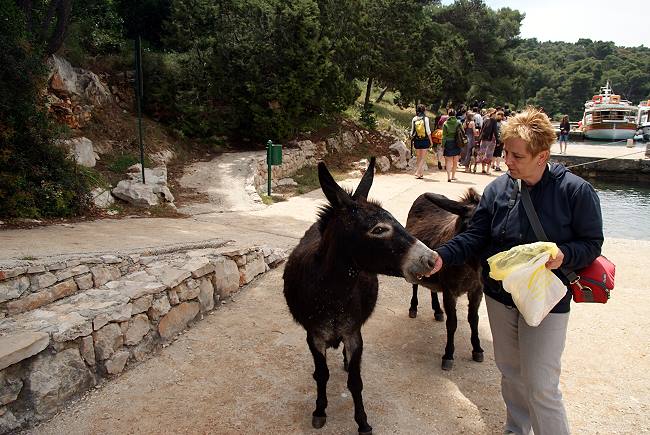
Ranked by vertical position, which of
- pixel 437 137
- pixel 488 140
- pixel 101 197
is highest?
pixel 437 137

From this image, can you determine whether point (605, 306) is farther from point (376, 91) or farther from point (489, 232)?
point (376, 91)

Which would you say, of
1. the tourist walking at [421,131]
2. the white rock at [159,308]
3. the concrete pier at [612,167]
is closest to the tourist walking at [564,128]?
the concrete pier at [612,167]

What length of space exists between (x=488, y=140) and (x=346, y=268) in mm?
12337

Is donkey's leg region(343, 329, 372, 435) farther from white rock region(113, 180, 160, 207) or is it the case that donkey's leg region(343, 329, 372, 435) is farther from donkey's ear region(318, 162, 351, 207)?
white rock region(113, 180, 160, 207)

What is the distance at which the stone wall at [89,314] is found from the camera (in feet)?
10.7

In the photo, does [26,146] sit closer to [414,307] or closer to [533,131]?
[414,307]

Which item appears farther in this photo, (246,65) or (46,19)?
(246,65)

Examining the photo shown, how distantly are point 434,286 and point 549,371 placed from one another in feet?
6.61

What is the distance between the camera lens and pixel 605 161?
66.7ft

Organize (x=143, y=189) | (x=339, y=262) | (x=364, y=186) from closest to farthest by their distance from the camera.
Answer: (x=339, y=262), (x=364, y=186), (x=143, y=189)

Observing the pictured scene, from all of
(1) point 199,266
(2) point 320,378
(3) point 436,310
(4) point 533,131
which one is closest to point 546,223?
(4) point 533,131

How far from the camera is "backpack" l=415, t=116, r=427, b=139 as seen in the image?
12.8 m


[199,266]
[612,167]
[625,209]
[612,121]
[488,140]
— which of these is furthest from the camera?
[612,121]

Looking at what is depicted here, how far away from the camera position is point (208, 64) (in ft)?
44.1
